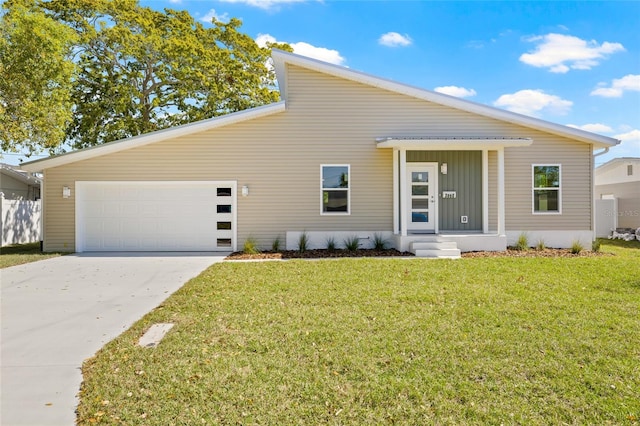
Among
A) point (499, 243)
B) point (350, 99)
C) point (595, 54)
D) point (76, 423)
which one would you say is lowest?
point (76, 423)

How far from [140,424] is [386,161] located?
10.0m

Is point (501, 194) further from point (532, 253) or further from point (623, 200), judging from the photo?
point (623, 200)

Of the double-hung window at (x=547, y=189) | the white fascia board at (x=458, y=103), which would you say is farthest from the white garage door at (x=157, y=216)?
the double-hung window at (x=547, y=189)

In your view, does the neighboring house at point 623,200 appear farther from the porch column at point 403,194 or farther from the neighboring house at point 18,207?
the neighboring house at point 18,207

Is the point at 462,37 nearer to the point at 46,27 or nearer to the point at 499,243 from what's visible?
the point at 499,243

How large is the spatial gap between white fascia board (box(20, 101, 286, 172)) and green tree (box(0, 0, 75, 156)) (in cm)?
211

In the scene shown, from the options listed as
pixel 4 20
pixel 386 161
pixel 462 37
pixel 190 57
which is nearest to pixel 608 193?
pixel 462 37

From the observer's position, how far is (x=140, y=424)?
273 cm

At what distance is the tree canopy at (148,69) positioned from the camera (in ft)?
59.3

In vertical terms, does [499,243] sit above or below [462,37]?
below

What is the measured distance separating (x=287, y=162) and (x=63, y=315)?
739 cm

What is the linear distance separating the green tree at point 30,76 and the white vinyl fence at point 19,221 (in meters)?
2.76

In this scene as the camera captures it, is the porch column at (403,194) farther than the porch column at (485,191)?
No

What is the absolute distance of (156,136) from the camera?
1143 centimetres
